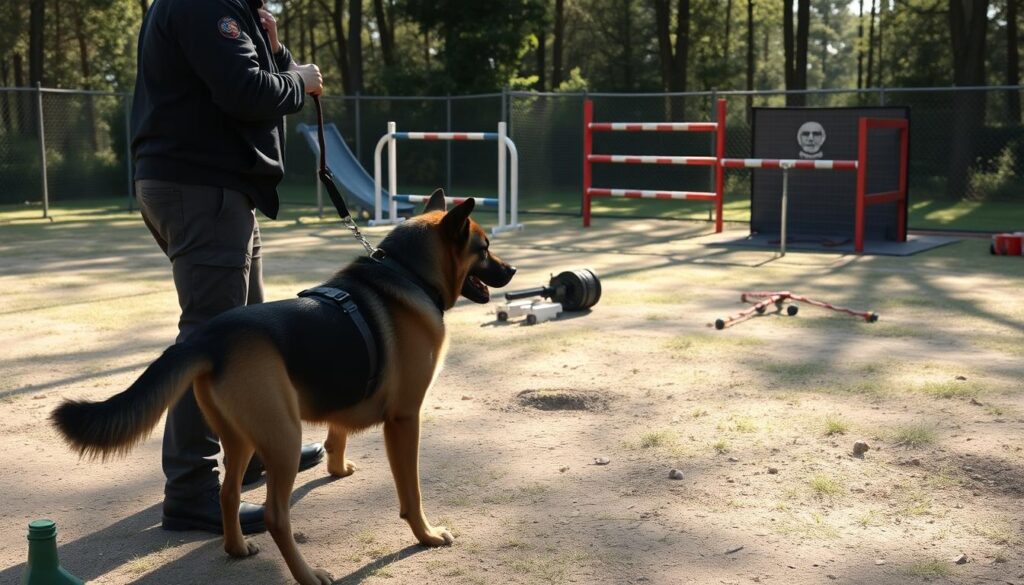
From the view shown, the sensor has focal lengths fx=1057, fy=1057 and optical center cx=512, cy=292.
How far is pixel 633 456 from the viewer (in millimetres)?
4656

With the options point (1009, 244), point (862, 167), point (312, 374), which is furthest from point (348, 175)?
point (312, 374)

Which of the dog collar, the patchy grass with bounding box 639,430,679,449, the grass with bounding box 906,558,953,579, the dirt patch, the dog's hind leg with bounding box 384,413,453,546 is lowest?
the grass with bounding box 906,558,953,579

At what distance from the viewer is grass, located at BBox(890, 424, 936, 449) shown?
15.6ft

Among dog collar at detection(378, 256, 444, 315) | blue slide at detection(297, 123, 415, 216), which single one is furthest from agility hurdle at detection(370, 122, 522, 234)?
dog collar at detection(378, 256, 444, 315)

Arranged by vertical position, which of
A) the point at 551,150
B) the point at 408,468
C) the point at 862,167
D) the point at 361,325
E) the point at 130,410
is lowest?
the point at 408,468

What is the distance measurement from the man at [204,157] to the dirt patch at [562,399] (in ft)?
6.61

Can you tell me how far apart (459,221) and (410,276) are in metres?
0.26

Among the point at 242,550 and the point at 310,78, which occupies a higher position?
the point at 310,78

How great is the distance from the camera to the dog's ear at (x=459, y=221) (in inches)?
142

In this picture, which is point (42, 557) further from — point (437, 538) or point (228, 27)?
point (228, 27)

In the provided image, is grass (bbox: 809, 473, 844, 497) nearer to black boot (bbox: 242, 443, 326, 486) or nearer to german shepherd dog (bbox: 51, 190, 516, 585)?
german shepherd dog (bbox: 51, 190, 516, 585)

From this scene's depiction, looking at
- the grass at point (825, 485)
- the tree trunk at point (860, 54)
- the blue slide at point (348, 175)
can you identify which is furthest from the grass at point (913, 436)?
the tree trunk at point (860, 54)

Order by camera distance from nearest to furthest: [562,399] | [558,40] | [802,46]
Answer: [562,399] < [802,46] < [558,40]

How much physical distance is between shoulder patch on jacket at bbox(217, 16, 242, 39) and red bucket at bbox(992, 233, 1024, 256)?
1084 cm
